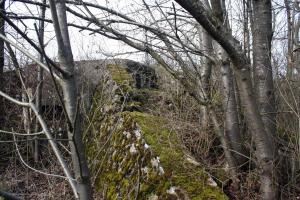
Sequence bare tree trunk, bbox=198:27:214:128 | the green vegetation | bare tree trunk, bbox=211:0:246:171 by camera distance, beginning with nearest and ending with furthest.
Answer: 1. the green vegetation
2. bare tree trunk, bbox=211:0:246:171
3. bare tree trunk, bbox=198:27:214:128

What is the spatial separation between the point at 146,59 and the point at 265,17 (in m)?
3.91

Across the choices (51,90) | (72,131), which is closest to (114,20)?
(72,131)

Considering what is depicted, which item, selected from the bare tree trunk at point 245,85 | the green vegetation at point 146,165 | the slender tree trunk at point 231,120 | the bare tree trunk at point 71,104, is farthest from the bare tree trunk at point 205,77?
the bare tree trunk at point 71,104

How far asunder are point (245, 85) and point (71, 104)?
5.30 ft

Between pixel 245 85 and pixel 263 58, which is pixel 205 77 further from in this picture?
pixel 245 85

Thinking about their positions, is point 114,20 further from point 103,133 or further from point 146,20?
point 103,133

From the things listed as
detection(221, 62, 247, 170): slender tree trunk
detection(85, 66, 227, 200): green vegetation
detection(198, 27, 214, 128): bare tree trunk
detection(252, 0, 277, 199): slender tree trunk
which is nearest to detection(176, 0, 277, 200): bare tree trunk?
detection(85, 66, 227, 200): green vegetation

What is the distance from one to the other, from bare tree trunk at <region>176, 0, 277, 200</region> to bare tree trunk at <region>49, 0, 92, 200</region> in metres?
0.82

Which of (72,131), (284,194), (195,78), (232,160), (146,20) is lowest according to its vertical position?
(284,194)

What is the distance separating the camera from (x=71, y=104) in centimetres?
104

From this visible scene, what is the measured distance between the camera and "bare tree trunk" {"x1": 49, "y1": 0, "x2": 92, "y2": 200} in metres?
0.98

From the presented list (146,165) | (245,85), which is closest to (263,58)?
(245,85)

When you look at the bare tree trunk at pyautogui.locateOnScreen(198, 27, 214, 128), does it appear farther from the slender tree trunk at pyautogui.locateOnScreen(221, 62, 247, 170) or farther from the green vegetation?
the green vegetation

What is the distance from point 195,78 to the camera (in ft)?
13.7
